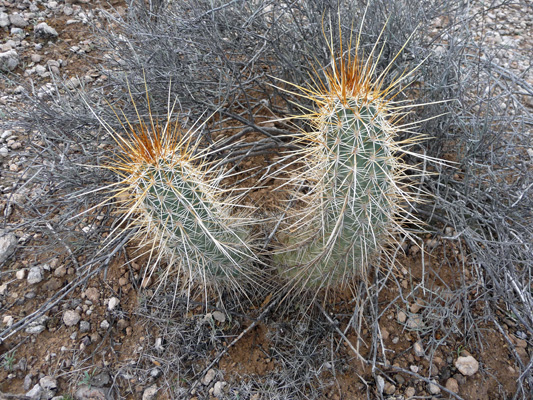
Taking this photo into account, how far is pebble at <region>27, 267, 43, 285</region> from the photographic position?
91.3 inches

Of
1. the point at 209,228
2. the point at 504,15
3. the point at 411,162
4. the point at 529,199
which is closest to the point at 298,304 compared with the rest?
the point at 209,228

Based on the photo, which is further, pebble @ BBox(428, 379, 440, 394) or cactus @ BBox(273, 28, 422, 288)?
pebble @ BBox(428, 379, 440, 394)

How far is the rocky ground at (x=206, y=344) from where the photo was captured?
1965mm

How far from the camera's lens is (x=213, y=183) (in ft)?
5.65

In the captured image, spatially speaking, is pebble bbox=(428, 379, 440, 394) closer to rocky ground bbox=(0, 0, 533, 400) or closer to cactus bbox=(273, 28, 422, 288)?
rocky ground bbox=(0, 0, 533, 400)

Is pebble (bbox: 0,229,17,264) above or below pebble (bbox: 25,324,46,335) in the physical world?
above

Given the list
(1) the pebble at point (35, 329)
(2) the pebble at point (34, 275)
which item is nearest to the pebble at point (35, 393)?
(1) the pebble at point (35, 329)

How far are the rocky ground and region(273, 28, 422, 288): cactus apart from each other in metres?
0.40

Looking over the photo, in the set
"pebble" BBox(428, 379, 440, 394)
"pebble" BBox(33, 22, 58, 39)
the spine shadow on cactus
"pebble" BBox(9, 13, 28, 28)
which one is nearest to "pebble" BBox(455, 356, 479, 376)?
"pebble" BBox(428, 379, 440, 394)

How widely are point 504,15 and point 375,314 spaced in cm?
338

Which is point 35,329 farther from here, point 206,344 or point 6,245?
point 206,344

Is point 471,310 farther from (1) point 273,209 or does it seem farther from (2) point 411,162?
(1) point 273,209

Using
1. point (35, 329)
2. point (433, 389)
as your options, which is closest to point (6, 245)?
point (35, 329)

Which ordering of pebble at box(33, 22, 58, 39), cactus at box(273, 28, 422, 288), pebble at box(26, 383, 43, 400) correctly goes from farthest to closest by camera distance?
pebble at box(33, 22, 58, 39)
pebble at box(26, 383, 43, 400)
cactus at box(273, 28, 422, 288)
